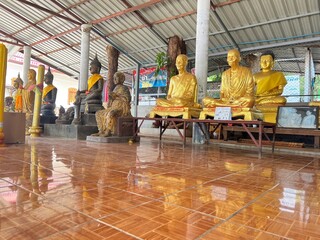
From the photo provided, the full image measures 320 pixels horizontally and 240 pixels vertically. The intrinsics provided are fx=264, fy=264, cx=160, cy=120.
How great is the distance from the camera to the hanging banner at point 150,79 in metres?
12.8

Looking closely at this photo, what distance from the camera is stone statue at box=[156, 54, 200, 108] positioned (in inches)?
208

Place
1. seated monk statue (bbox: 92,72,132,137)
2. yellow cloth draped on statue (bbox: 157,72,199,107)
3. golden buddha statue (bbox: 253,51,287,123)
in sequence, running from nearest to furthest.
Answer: yellow cloth draped on statue (bbox: 157,72,199,107) → seated monk statue (bbox: 92,72,132,137) → golden buddha statue (bbox: 253,51,287,123)

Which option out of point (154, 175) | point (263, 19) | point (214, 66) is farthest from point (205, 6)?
point (214, 66)

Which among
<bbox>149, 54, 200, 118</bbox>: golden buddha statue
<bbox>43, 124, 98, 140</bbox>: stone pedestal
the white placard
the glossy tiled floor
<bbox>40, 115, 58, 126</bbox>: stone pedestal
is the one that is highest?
<bbox>149, 54, 200, 118</bbox>: golden buddha statue

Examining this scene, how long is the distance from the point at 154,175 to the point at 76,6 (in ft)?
32.5

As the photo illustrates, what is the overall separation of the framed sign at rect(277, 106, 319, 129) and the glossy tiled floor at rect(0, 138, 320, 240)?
9.92ft

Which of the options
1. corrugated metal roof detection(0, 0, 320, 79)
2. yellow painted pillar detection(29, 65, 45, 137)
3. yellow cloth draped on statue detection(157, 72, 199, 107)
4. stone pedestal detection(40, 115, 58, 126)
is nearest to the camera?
yellow cloth draped on statue detection(157, 72, 199, 107)

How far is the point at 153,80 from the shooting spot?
43.5 ft

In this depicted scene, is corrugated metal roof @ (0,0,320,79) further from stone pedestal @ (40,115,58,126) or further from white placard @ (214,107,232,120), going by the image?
white placard @ (214,107,232,120)

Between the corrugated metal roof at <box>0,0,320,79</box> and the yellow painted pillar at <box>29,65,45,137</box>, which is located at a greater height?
the corrugated metal roof at <box>0,0,320,79</box>

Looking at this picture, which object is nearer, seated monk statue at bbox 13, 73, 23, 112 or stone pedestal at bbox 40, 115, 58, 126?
seated monk statue at bbox 13, 73, 23, 112

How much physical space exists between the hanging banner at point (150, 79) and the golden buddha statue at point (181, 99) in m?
6.91

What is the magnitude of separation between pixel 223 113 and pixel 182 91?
149 cm

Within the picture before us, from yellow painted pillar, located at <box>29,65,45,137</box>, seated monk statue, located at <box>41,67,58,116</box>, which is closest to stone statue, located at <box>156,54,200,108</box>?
yellow painted pillar, located at <box>29,65,45,137</box>
